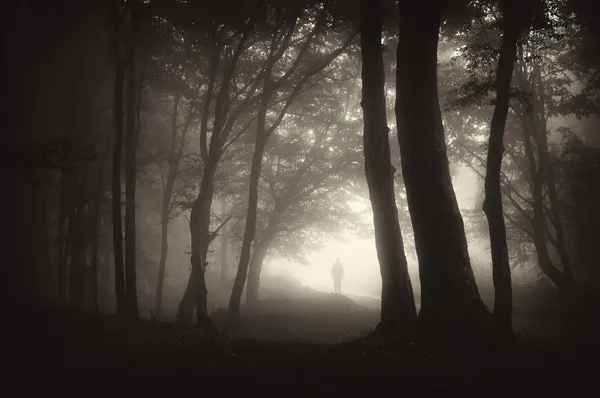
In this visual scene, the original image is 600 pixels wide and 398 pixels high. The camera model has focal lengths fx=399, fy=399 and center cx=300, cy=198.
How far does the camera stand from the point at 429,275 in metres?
6.81

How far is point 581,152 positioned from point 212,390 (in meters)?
21.2

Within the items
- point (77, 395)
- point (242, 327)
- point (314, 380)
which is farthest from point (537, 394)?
point (242, 327)

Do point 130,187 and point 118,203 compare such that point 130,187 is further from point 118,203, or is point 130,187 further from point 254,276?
point 254,276

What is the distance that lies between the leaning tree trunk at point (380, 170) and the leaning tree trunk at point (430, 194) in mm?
1239

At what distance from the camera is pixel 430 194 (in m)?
6.92

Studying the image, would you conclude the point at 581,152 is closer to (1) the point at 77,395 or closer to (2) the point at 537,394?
(2) the point at 537,394

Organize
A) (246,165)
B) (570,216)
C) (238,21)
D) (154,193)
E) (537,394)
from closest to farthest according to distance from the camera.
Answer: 1. (537,394)
2. (238,21)
3. (570,216)
4. (246,165)
5. (154,193)

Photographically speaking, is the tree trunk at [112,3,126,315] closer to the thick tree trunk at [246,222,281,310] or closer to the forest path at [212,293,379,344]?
the forest path at [212,293,379,344]

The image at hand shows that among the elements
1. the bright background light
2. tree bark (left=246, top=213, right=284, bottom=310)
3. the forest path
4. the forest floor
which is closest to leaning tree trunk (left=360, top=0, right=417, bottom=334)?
the forest floor

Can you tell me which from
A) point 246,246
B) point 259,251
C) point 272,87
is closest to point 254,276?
point 259,251

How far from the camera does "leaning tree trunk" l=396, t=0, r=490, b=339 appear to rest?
257 inches

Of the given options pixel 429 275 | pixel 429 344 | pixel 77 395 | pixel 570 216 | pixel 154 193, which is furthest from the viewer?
pixel 154 193

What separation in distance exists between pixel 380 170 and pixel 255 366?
485 cm

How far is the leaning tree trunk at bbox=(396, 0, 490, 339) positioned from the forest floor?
77cm
